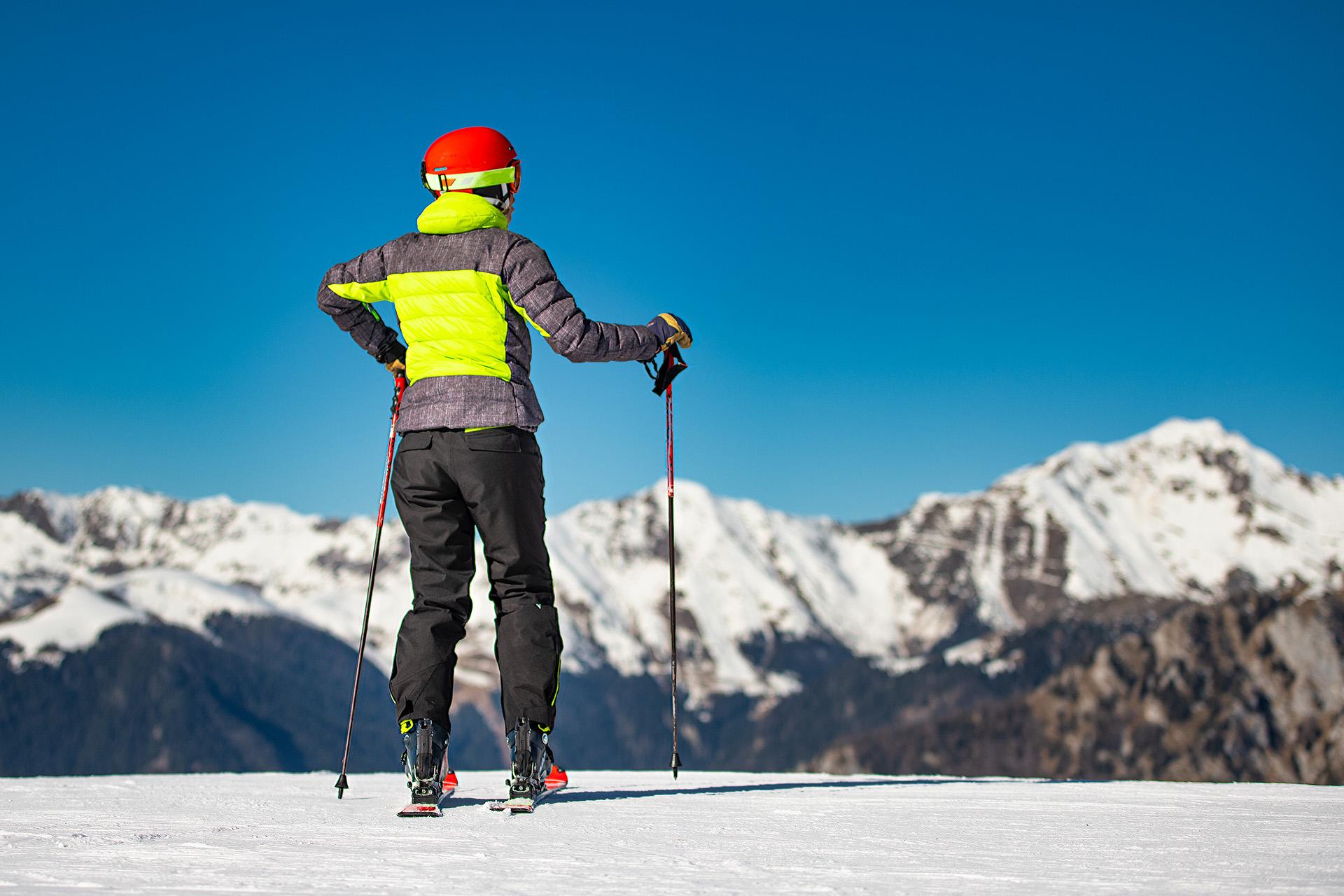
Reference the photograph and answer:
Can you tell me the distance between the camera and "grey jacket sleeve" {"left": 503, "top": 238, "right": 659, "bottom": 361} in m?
7.29

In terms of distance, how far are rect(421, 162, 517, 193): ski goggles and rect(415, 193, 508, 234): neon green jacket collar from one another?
93 mm

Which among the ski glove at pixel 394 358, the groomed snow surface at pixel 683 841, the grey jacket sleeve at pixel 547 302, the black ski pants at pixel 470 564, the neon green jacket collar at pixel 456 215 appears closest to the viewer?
the groomed snow surface at pixel 683 841

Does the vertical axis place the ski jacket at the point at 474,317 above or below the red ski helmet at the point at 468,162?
below

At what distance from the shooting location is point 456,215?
25.0 feet

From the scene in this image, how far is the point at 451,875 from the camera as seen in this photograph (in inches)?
173

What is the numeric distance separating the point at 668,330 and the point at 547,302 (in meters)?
1.07

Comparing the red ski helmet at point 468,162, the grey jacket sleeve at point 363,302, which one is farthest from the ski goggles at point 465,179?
the grey jacket sleeve at point 363,302

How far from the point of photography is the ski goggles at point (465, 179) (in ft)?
25.4

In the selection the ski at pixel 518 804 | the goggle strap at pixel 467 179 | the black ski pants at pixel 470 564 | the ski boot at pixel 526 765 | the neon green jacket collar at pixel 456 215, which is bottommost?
the ski at pixel 518 804

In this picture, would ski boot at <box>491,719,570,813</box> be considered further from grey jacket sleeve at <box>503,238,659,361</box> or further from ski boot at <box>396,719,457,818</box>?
grey jacket sleeve at <box>503,238,659,361</box>

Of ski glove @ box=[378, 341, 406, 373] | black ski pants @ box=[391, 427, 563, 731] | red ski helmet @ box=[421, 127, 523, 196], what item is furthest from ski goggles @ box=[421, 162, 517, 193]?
black ski pants @ box=[391, 427, 563, 731]

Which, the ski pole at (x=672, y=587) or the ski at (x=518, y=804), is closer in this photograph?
the ski at (x=518, y=804)

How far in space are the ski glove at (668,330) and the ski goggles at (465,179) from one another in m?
1.28

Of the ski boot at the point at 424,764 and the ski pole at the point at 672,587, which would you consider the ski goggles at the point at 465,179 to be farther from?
the ski boot at the point at 424,764
